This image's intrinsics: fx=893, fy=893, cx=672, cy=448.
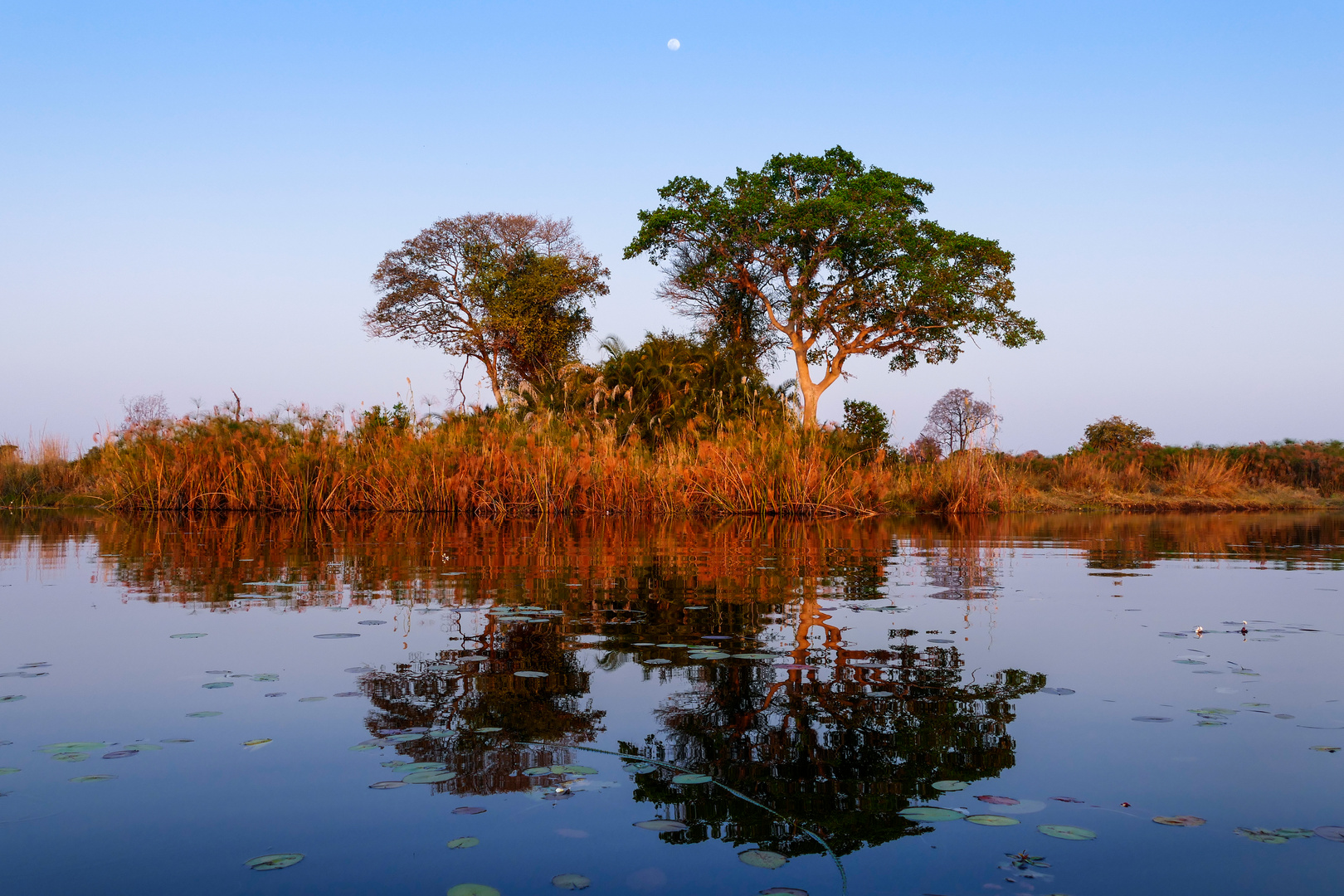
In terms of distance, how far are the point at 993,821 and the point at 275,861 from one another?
5.06 feet

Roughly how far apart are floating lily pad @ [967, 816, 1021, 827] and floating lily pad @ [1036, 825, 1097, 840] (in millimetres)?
57

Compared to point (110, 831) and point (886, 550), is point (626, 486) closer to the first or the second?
point (886, 550)

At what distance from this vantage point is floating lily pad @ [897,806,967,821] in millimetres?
2035

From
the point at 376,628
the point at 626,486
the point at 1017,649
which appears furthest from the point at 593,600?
the point at 626,486

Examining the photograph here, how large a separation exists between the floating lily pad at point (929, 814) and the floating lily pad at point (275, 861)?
4.29ft

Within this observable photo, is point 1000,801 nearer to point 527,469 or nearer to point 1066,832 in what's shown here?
point 1066,832

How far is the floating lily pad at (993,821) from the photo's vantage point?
6.57 feet

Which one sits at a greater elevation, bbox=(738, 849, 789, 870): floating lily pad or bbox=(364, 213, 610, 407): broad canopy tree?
bbox=(364, 213, 610, 407): broad canopy tree

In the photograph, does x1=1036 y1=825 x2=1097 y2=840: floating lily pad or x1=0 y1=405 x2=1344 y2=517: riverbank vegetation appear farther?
x1=0 y1=405 x2=1344 y2=517: riverbank vegetation

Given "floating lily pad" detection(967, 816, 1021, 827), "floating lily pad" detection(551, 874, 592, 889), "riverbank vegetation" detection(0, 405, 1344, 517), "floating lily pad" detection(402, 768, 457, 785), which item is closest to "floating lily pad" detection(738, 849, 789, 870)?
"floating lily pad" detection(551, 874, 592, 889)

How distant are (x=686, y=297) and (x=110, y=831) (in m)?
31.1

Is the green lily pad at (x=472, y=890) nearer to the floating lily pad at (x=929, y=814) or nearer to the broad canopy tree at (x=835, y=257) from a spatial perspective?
the floating lily pad at (x=929, y=814)

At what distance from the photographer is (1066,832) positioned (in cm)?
196

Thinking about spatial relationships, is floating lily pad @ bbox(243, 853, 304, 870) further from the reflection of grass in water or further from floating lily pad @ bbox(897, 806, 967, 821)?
floating lily pad @ bbox(897, 806, 967, 821)
